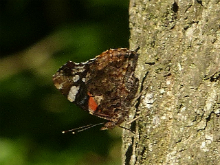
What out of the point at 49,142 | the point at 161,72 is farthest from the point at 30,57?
the point at 161,72

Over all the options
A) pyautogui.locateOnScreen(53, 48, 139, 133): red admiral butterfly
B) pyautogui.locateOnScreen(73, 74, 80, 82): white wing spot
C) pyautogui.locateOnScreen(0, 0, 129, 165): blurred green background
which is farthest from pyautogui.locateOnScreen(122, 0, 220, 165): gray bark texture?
pyautogui.locateOnScreen(0, 0, 129, 165): blurred green background

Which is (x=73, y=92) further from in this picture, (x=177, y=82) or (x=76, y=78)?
(x=177, y=82)

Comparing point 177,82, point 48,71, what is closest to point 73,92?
point 177,82

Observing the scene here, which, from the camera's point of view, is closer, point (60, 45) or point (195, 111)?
point (195, 111)

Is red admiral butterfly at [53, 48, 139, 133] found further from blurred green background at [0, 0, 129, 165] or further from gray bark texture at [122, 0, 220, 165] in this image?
blurred green background at [0, 0, 129, 165]

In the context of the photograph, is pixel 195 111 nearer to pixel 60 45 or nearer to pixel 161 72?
pixel 161 72

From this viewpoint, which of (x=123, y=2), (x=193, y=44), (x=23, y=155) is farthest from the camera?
(x=123, y=2)
